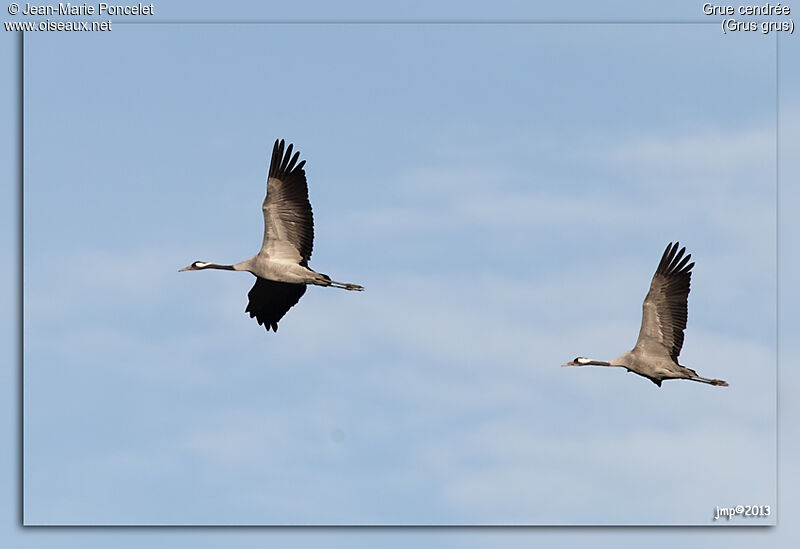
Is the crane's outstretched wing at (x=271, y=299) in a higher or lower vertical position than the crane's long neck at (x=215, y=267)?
lower

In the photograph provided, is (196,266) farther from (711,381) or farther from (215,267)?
(711,381)

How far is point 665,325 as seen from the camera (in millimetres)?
23359

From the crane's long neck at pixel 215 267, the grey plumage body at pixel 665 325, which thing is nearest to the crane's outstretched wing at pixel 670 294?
the grey plumage body at pixel 665 325

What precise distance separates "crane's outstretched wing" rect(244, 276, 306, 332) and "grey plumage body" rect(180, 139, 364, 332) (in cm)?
59

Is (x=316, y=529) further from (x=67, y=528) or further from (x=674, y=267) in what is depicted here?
(x=674, y=267)

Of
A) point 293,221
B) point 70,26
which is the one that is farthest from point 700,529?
point 70,26

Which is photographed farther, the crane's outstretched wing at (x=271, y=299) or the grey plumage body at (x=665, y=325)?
the crane's outstretched wing at (x=271, y=299)

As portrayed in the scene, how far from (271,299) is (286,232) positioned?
7.19ft

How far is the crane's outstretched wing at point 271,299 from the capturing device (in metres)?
24.4

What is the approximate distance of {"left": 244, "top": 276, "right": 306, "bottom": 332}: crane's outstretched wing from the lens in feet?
79.9

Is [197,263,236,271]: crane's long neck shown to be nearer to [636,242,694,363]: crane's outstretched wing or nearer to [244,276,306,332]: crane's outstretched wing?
[244,276,306,332]: crane's outstretched wing

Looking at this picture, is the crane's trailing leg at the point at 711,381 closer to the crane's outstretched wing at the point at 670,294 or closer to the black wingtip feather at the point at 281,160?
the crane's outstretched wing at the point at 670,294

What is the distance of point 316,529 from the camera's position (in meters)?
19.6

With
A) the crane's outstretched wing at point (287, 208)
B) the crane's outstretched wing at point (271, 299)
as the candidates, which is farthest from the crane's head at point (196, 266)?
the crane's outstretched wing at point (287, 208)
